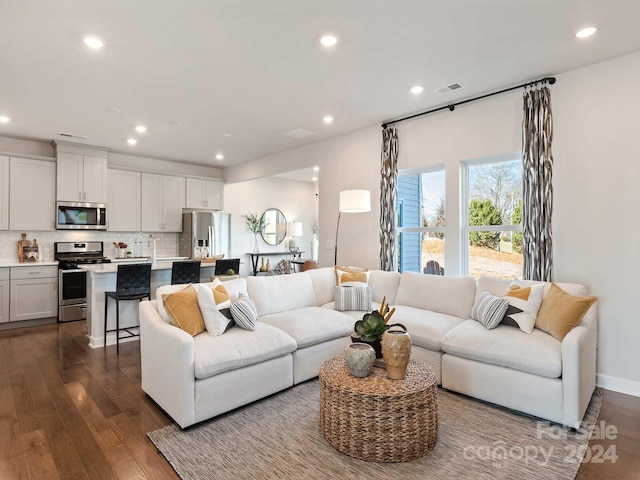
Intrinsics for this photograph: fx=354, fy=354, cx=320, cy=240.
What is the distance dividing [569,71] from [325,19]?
2.51 meters

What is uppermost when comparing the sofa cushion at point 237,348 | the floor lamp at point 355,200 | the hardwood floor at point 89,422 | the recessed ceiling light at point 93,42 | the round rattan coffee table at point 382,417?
the recessed ceiling light at point 93,42

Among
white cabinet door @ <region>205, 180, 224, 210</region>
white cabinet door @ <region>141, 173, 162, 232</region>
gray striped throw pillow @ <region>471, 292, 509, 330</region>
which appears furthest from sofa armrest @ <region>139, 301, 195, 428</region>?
white cabinet door @ <region>205, 180, 224, 210</region>

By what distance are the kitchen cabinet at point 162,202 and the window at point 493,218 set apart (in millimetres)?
5579

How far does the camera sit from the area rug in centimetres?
199

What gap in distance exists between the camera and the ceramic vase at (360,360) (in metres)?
2.23

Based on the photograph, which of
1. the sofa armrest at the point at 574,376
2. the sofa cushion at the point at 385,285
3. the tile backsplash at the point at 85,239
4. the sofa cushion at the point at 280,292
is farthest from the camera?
the tile backsplash at the point at 85,239

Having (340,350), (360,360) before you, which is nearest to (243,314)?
(340,350)

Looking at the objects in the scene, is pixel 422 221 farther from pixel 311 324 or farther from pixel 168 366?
pixel 168 366

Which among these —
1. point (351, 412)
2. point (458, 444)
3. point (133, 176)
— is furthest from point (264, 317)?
point (133, 176)

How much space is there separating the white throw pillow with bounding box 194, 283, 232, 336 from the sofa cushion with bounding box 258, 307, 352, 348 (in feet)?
1.88

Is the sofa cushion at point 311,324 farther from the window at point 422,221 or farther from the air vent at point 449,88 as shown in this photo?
the air vent at point 449,88

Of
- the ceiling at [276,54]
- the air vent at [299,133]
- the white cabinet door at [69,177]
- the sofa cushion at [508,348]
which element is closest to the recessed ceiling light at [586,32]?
the ceiling at [276,54]

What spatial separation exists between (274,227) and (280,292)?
540cm

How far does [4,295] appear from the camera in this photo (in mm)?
5156
